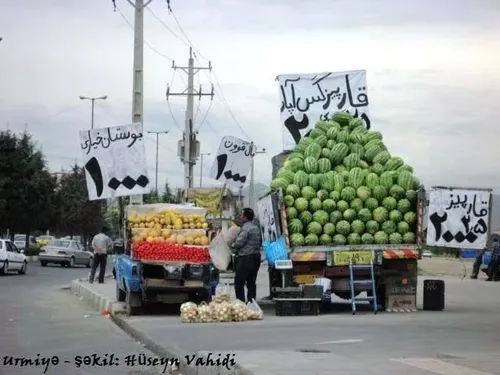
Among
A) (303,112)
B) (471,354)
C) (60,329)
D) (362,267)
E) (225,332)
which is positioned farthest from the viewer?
(303,112)

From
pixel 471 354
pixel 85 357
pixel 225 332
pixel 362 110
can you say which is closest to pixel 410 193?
pixel 362 110

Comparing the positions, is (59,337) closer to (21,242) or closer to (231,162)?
(231,162)

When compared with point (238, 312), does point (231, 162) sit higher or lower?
higher

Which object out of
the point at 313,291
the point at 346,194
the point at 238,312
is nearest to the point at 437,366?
the point at 238,312

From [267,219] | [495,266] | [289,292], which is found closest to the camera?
[289,292]

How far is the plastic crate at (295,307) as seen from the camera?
53.7 feet

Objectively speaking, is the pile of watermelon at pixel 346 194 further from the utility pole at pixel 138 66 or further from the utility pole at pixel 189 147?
the utility pole at pixel 189 147

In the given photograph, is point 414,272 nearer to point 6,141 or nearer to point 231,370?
point 231,370

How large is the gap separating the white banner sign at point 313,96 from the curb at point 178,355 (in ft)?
19.9

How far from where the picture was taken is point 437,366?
9383 millimetres


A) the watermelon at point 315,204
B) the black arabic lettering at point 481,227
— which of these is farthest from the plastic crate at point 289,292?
the black arabic lettering at point 481,227

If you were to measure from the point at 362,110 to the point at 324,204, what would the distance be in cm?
341

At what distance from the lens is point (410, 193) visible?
55.8ft

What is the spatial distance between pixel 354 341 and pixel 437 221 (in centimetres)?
482
